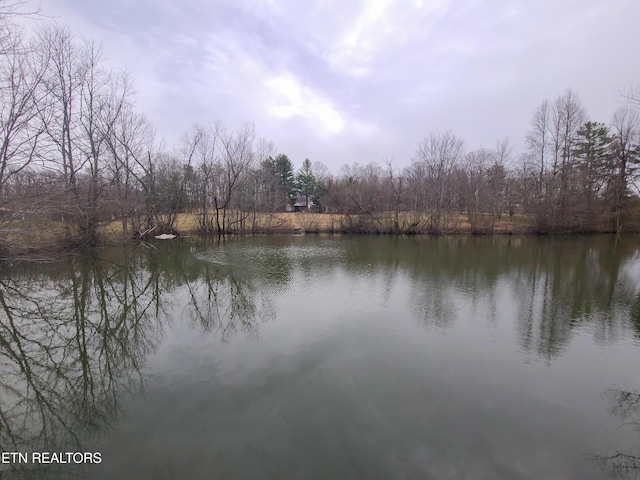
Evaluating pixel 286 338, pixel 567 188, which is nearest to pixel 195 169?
pixel 286 338

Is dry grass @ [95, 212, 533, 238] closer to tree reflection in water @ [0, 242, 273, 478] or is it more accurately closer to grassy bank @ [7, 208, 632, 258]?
grassy bank @ [7, 208, 632, 258]

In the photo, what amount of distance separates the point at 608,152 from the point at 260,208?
36.2m

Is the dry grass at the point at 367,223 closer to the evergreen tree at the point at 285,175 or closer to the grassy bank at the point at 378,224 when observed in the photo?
the grassy bank at the point at 378,224

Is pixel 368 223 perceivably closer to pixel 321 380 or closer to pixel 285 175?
pixel 285 175

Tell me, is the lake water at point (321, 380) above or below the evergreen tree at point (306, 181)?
below

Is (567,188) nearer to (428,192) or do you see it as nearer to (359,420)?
(428,192)

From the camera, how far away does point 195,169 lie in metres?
30.8

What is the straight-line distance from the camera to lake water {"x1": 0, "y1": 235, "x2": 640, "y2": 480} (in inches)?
121

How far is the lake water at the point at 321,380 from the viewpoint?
308 centimetres

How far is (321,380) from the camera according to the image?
4.54 metres

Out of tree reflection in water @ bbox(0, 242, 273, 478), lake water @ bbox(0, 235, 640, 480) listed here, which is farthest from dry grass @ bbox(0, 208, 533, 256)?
lake water @ bbox(0, 235, 640, 480)

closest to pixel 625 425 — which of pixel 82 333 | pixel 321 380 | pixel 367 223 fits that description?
pixel 321 380

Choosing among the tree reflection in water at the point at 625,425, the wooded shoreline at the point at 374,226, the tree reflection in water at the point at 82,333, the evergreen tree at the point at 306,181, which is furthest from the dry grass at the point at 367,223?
the tree reflection in water at the point at 625,425

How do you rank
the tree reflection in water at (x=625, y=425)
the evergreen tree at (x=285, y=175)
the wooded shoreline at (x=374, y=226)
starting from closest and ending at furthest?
1. the tree reflection in water at (x=625, y=425)
2. the wooded shoreline at (x=374, y=226)
3. the evergreen tree at (x=285, y=175)
